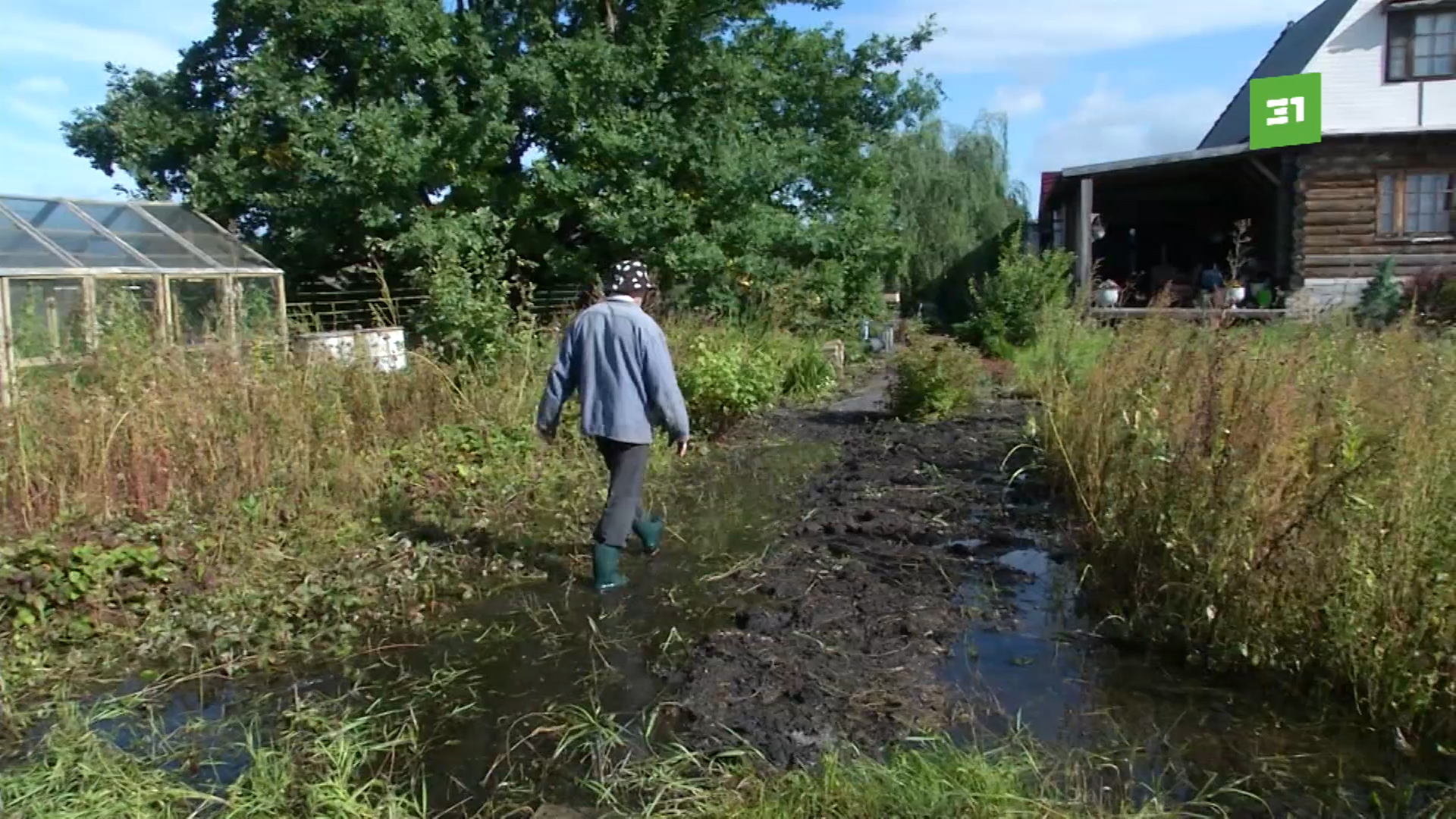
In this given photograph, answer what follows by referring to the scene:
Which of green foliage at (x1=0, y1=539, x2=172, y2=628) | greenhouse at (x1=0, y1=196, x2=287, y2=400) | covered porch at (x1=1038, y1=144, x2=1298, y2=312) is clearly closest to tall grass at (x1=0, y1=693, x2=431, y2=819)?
green foliage at (x1=0, y1=539, x2=172, y2=628)

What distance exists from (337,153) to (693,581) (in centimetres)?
1093

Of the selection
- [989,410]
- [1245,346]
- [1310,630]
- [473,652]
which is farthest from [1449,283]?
[473,652]

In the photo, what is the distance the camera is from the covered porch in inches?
730

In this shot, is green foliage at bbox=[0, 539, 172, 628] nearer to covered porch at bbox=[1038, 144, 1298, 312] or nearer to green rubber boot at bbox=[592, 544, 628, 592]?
green rubber boot at bbox=[592, 544, 628, 592]

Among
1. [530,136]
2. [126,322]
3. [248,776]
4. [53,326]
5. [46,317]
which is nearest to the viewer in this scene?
[248,776]

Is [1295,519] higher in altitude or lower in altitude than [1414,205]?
lower

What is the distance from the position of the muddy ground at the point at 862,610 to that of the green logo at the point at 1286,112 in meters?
12.9

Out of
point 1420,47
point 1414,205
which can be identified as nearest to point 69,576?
point 1414,205

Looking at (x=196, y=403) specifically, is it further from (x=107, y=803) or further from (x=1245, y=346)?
(x=1245, y=346)

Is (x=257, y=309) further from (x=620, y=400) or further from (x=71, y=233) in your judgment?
(x=620, y=400)

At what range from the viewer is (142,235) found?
493 inches

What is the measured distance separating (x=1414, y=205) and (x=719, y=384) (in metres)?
15.5

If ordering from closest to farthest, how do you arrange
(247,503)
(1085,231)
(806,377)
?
(247,503)
(806,377)
(1085,231)

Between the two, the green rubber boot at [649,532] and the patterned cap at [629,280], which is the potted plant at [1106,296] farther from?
the patterned cap at [629,280]
